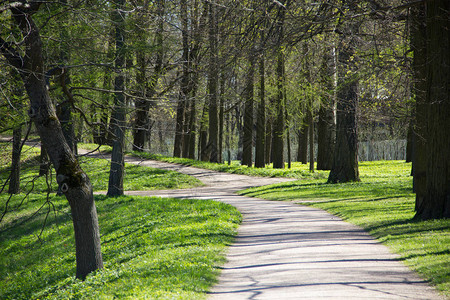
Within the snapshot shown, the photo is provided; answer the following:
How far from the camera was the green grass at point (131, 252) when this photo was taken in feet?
23.1

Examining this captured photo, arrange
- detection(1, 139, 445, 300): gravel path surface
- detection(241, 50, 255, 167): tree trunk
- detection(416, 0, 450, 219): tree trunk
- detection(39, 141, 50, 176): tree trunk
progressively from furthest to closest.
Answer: detection(241, 50, 255, 167): tree trunk
detection(416, 0, 450, 219): tree trunk
detection(39, 141, 50, 176): tree trunk
detection(1, 139, 445, 300): gravel path surface

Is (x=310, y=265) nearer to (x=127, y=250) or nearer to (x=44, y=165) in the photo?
(x=127, y=250)

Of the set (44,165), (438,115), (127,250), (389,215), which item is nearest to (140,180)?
(44,165)

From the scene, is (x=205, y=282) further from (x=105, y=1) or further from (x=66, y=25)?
(x=66, y=25)

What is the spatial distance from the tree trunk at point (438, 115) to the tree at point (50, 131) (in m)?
7.52

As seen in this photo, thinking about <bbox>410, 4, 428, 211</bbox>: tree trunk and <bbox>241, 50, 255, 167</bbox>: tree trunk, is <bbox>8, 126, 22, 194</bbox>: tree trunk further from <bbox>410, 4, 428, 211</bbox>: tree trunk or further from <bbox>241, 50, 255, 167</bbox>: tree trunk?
<bbox>241, 50, 255, 167</bbox>: tree trunk

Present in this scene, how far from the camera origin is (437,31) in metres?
10.9

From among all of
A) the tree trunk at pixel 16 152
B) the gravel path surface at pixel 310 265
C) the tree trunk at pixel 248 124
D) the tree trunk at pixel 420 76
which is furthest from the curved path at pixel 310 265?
the tree trunk at pixel 248 124

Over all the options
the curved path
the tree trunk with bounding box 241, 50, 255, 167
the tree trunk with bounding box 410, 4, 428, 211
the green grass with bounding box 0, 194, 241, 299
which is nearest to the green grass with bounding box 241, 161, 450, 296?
the curved path

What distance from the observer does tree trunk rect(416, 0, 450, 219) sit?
10734 millimetres

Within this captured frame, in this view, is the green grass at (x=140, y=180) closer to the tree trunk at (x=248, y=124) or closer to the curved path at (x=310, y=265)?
the tree trunk at (x=248, y=124)

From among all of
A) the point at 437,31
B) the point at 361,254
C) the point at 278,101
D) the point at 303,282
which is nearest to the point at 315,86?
the point at 278,101

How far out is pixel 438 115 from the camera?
10.9 m

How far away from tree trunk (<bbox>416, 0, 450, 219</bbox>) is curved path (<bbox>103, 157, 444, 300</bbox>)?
1.90 metres
